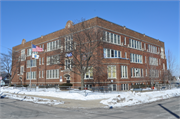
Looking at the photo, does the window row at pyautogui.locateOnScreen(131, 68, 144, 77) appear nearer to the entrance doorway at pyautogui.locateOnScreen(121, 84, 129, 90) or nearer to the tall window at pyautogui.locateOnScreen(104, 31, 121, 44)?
the entrance doorway at pyautogui.locateOnScreen(121, 84, 129, 90)

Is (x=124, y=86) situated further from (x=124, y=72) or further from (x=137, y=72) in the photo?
(x=137, y=72)

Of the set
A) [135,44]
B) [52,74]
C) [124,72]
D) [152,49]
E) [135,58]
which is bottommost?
[52,74]

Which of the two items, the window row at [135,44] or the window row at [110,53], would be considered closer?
the window row at [110,53]

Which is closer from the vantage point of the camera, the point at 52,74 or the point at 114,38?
the point at 114,38

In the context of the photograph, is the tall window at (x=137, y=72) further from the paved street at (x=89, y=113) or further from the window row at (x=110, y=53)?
the paved street at (x=89, y=113)

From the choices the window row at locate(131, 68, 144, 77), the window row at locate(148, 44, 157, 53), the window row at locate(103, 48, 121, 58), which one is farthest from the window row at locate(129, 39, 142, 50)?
the window row at locate(103, 48, 121, 58)

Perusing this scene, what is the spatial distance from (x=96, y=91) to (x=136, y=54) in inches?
899

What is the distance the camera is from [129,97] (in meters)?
16.1

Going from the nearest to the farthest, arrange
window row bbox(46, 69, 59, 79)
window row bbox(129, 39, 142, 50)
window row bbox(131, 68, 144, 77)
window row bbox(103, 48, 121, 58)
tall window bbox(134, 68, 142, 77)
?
window row bbox(103, 48, 121, 58) < window row bbox(131, 68, 144, 77) < tall window bbox(134, 68, 142, 77) < window row bbox(129, 39, 142, 50) < window row bbox(46, 69, 59, 79)

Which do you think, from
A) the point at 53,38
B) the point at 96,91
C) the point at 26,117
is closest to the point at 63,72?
the point at 53,38

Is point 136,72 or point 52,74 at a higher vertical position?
point 136,72

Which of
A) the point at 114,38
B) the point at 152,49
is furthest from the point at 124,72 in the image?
the point at 152,49

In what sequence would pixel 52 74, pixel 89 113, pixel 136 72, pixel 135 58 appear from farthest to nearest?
pixel 52 74
pixel 135 58
pixel 136 72
pixel 89 113

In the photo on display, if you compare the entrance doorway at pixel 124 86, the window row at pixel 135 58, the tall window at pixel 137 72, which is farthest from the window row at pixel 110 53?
the tall window at pixel 137 72
